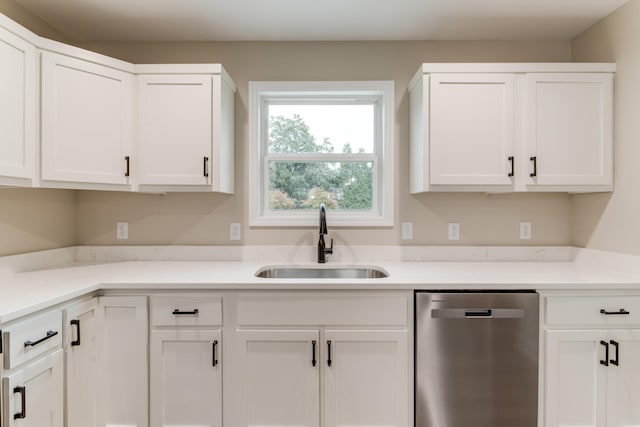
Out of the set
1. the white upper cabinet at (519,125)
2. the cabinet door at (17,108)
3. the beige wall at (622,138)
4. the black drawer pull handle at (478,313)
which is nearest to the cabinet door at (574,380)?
the black drawer pull handle at (478,313)

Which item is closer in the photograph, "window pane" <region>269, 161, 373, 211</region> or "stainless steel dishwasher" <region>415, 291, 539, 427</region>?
"stainless steel dishwasher" <region>415, 291, 539, 427</region>

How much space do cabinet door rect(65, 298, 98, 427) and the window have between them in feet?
4.04

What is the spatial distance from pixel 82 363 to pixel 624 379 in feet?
8.75

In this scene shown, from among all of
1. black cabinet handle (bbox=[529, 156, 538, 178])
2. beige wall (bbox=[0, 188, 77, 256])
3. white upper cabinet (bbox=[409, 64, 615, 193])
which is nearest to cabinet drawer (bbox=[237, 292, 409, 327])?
white upper cabinet (bbox=[409, 64, 615, 193])

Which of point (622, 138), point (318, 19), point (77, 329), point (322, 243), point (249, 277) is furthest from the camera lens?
point (322, 243)

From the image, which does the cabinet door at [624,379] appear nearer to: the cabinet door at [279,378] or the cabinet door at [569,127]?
the cabinet door at [569,127]

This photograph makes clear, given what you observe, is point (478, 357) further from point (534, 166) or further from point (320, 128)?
point (320, 128)

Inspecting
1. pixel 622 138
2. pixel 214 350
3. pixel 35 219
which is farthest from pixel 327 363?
pixel 622 138

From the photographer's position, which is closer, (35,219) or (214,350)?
(214,350)

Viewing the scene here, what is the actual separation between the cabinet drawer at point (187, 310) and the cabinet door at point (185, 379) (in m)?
0.05

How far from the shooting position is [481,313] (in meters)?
1.80

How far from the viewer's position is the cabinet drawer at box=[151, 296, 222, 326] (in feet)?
6.00

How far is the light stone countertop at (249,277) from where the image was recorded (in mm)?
1731

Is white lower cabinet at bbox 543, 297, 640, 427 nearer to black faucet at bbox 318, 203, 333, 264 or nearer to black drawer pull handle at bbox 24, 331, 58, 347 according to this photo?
black faucet at bbox 318, 203, 333, 264
